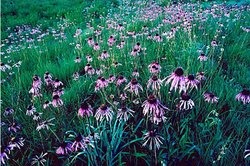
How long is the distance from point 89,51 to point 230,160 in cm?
328

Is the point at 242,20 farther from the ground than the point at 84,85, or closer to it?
farther from the ground

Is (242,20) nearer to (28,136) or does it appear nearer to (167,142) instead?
(167,142)

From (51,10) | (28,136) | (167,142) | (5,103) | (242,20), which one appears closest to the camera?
(167,142)

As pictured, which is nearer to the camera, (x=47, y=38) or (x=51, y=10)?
(x=47, y=38)

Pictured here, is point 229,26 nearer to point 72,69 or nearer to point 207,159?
point 72,69

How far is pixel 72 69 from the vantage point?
3828 millimetres

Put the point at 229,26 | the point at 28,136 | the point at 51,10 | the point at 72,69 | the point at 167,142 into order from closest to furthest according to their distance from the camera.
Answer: the point at 167,142
the point at 28,136
the point at 72,69
the point at 229,26
the point at 51,10

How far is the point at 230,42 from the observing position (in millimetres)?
4613

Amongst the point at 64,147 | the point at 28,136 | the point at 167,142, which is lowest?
the point at 28,136

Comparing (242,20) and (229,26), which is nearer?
(229,26)

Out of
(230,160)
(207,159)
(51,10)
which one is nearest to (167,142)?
(207,159)

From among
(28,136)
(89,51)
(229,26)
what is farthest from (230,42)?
(28,136)

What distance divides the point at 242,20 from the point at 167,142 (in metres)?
4.76

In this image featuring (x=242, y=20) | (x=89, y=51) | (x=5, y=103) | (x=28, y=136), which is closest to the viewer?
(x=28, y=136)
